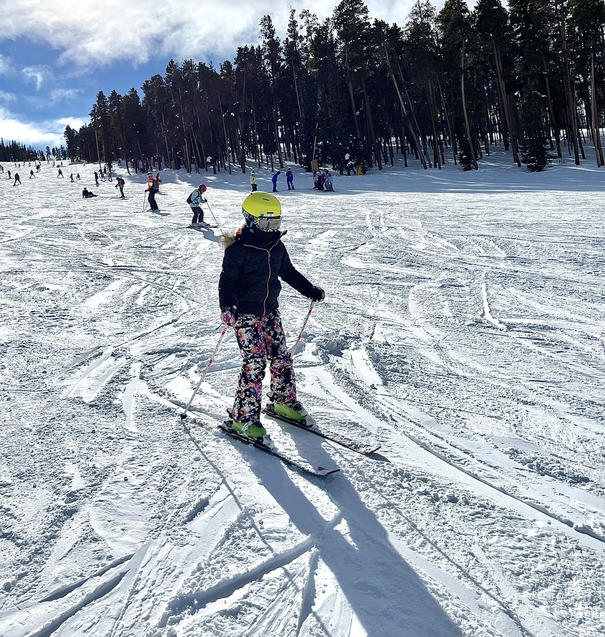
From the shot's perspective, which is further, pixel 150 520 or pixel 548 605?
pixel 150 520

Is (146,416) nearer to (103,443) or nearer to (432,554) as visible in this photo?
(103,443)

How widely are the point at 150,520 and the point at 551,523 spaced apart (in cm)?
224

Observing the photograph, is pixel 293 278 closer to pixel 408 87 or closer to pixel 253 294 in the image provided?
pixel 253 294

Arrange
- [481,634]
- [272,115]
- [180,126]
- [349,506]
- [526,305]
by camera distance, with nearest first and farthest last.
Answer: [481,634]
[349,506]
[526,305]
[272,115]
[180,126]

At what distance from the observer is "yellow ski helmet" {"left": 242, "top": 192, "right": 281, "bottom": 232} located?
337 cm

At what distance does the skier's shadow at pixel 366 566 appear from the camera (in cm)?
206

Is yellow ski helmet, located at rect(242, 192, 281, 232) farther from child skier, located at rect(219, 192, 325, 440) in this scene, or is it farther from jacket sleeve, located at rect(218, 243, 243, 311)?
jacket sleeve, located at rect(218, 243, 243, 311)

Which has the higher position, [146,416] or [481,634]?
[146,416]

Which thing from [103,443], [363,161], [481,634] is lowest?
[481,634]

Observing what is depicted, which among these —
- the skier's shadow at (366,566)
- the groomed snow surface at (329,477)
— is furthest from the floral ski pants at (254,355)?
the skier's shadow at (366,566)

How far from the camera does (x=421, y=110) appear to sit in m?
44.7

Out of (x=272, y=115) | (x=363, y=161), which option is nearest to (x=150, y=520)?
(x=363, y=161)

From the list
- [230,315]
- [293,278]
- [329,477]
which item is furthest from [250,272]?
[329,477]

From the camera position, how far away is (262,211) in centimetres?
338
